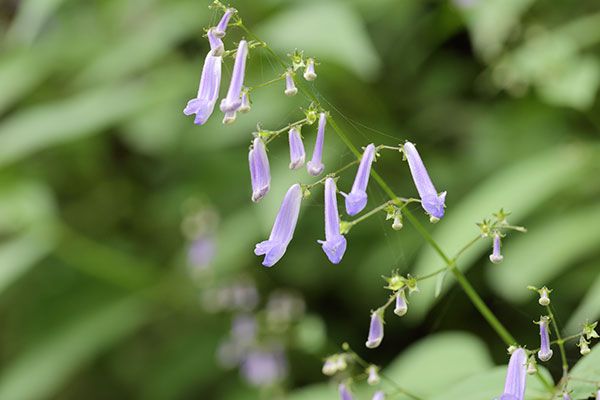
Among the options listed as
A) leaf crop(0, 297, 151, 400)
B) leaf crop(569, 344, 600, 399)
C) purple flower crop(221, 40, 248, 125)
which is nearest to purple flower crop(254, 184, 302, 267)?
purple flower crop(221, 40, 248, 125)

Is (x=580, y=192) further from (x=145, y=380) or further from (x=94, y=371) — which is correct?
(x=94, y=371)

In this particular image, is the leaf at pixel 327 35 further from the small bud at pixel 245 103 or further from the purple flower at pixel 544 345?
the purple flower at pixel 544 345

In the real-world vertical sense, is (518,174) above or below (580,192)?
above

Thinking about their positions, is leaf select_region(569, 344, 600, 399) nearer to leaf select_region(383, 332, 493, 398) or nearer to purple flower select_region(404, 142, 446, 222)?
purple flower select_region(404, 142, 446, 222)

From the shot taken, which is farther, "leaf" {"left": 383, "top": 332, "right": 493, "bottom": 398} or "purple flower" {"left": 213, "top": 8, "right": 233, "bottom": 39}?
"leaf" {"left": 383, "top": 332, "right": 493, "bottom": 398}

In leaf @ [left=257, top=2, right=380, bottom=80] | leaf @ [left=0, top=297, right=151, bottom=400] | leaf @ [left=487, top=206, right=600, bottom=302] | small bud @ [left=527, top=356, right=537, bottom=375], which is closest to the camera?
small bud @ [left=527, top=356, right=537, bottom=375]

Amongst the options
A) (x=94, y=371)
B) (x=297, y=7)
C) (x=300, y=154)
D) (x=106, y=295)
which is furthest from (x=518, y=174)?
(x=94, y=371)

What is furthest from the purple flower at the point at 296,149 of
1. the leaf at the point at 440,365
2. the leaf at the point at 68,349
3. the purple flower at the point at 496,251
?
the leaf at the point at 68,349
